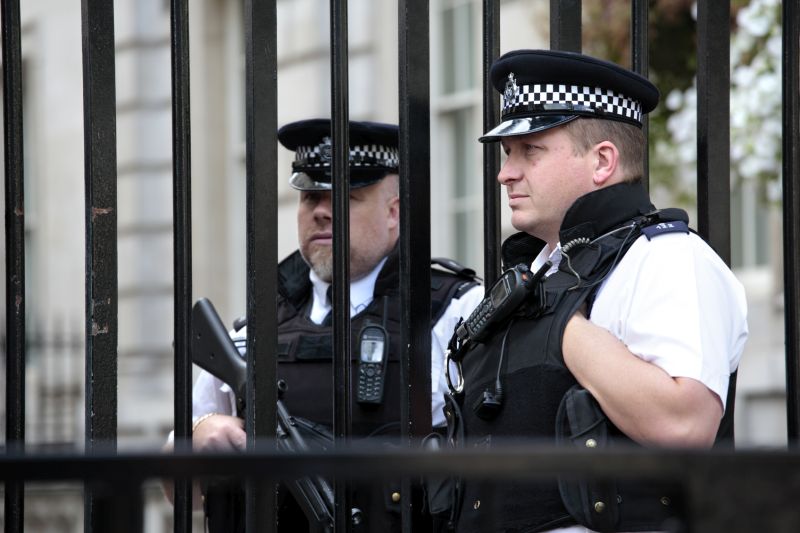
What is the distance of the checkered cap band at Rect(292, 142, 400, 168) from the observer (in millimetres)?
4273

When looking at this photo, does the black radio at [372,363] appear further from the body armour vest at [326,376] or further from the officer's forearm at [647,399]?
the officer's forearm at [647,399]

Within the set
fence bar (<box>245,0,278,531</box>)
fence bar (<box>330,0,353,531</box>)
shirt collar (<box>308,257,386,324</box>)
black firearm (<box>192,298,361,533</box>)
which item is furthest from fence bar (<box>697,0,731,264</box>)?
shirt collar (<box>308,257,386,324</box>)

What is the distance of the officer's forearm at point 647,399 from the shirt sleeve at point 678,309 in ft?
0.11

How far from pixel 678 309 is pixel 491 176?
0.51 m

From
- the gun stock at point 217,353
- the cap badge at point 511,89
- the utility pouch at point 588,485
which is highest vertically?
the cap badge at point 511,89

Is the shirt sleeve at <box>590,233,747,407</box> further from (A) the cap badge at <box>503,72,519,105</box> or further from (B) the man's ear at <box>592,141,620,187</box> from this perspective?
(A) the cap badge at <box>503,72,519,105</box>

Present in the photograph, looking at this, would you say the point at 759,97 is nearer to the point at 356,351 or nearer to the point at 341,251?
the point at 356,351

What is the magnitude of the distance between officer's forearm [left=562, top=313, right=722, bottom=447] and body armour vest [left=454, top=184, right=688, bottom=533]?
0.07 m

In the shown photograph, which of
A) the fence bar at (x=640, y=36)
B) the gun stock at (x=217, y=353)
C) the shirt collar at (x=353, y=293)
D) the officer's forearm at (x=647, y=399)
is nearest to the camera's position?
the officer's forearm at (x=647, y=399)

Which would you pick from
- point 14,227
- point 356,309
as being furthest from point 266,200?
point 356,309

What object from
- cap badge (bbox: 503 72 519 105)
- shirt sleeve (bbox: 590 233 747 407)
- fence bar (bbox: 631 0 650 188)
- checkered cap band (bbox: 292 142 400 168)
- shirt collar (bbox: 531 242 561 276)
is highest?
fence bar (bbox: 631 0 650 188)

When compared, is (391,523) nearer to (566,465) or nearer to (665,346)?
(665,346)

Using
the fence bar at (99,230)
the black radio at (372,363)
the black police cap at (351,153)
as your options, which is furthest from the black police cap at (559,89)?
the black police cap at (351,153)

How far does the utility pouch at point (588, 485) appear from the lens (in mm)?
2510
